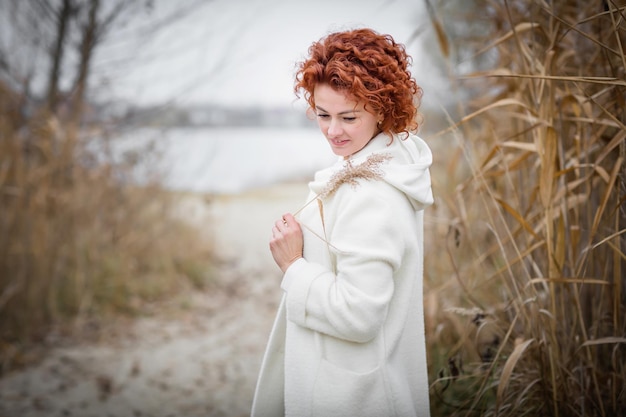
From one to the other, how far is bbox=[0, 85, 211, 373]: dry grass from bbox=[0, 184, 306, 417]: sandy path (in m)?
0.31

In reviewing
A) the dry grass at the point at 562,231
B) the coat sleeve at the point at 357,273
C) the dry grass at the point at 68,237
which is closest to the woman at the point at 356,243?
the coat sleeve at the point at 357,273

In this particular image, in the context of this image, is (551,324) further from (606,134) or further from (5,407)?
(5,407)

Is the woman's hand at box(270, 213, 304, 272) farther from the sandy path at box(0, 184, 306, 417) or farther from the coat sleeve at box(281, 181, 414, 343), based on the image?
the sandy path at box(0, 184, 306, 417)

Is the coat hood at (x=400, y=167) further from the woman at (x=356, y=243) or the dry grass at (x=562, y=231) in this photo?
the dry grass at (x=562, y=231)

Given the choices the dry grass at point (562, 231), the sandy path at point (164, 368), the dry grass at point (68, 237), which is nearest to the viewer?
the dry grass at point (562, 231)

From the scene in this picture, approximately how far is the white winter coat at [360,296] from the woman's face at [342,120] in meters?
0.04

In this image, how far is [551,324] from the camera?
1699 millimetres

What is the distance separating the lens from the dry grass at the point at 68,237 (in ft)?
11.6

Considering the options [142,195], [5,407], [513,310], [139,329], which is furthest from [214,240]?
[513,310]

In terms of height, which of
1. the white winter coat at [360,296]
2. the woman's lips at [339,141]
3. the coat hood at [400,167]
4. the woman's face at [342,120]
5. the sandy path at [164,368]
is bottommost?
the sandy path at [164,368]

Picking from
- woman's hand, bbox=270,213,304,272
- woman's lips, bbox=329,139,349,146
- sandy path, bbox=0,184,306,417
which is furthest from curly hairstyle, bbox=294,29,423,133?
sandy path, bbox=0,184,306,417

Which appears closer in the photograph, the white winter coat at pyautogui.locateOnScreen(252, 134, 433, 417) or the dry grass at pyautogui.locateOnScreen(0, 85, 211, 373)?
the white winter coat at pyautogui.locateOnScreen(252, 134, 433, 417)

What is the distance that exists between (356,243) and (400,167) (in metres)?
0.23

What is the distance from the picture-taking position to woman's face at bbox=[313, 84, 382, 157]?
1254 millimetres
